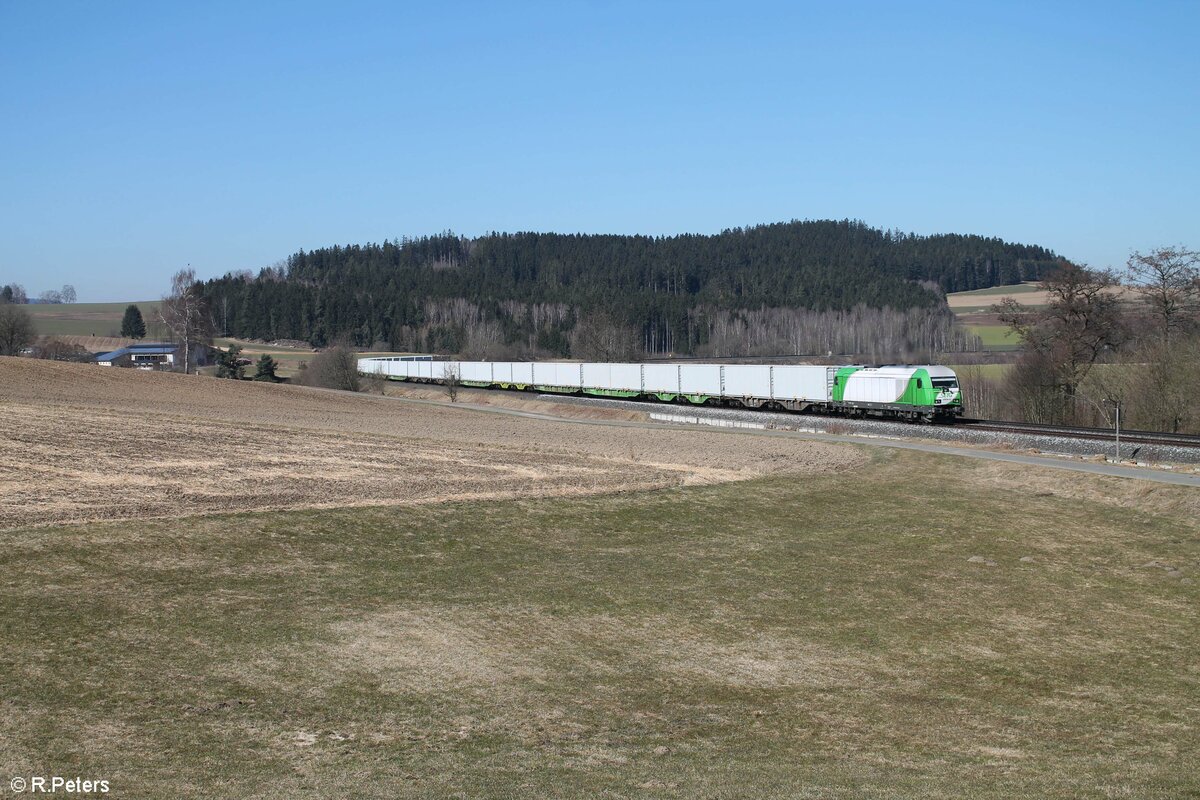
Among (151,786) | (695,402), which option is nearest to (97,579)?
(151,786)

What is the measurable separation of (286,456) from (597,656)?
1987 centimetres

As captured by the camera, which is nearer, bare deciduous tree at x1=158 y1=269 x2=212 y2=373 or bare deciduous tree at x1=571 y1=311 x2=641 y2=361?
bare deciduous tree at x1=158 y1=269 x2=212 y2=373

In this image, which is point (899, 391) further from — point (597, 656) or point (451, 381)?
point (451, 381)

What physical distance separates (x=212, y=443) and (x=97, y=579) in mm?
17786

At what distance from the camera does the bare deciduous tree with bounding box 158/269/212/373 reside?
10019cm

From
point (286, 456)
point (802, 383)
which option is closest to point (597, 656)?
point (286, 456)

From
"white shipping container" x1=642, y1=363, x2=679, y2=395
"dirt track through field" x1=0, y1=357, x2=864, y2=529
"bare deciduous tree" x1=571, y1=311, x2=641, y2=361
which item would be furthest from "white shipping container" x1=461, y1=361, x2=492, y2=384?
"dirt track through field" x1=0, y1=357, x2=864, y2=529

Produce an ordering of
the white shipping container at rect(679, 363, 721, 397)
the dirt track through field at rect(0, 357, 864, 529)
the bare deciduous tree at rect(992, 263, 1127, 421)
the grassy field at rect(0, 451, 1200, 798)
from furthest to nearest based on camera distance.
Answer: the white shipping container at rect(679, 363, 721, 397) → the bare deciduous tree at rect(992, 263, 1127, 421) → the dirt track through field at rect(0, 357, 864, 529) → the grassy field at rect(0, 451, 1200, 798)

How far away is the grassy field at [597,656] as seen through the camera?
401 inches

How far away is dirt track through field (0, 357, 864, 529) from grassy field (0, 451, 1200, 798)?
96.6 inches

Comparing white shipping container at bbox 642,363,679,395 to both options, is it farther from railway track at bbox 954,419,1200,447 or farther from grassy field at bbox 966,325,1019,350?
grassy field at bbox 966,325,1019,350

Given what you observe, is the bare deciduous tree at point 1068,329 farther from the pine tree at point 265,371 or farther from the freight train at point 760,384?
the pine tree at point 265,371

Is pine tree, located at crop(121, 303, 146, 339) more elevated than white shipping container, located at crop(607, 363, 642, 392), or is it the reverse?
pine tree, located at crop(121, 303, 146, 339)

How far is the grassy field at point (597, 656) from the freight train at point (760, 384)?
78.0 feet
